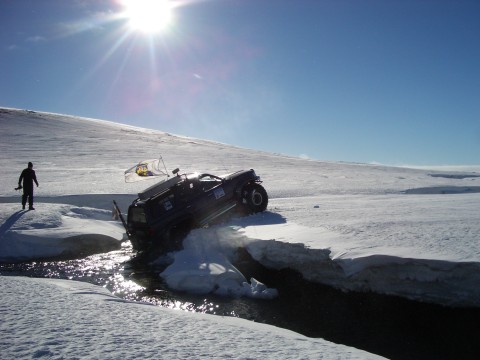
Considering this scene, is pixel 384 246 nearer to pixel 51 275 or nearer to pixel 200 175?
pixel 200 175

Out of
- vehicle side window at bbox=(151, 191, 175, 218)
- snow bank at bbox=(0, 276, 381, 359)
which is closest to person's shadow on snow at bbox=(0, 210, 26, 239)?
vehicle side window at bbox=(151, 191, 175, 218)

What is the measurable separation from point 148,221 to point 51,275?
2440mm

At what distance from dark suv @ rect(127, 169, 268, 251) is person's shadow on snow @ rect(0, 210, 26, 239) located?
3.09 metres

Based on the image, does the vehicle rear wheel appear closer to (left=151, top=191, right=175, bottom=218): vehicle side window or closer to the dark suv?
the dark suv

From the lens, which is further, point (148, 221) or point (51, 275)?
point (148, 221)

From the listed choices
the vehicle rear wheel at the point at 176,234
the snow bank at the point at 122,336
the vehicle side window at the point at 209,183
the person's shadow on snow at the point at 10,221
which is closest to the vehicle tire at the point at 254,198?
the vehicle side window at the point at 209,183

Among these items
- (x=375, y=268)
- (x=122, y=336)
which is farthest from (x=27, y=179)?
(x=375, y=268)

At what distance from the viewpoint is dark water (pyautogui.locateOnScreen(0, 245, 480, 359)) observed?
4.91 m

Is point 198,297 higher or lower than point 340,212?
lower

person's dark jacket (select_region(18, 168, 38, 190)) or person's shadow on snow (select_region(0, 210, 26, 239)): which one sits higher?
person's dark jacket (select_region(18, 168, 38, 190))

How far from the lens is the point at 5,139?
125ft

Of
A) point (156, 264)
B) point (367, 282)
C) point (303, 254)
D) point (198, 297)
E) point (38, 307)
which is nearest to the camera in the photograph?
point (38, 307)

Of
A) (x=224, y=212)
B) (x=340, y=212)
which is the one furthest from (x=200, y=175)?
(x=340, y=212)

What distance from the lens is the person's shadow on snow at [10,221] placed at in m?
9.63
